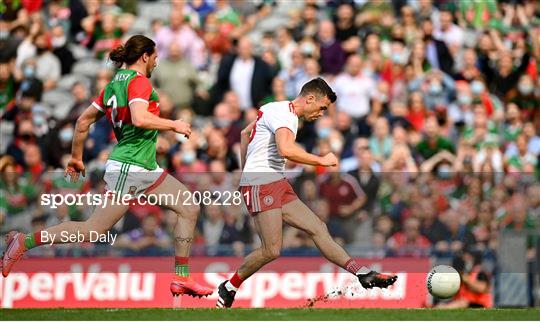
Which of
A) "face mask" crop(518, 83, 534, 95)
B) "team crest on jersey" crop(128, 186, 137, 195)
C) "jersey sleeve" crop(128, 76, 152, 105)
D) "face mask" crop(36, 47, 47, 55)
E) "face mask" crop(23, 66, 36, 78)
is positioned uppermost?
"face mask" crop(36, 47, 47, 55)

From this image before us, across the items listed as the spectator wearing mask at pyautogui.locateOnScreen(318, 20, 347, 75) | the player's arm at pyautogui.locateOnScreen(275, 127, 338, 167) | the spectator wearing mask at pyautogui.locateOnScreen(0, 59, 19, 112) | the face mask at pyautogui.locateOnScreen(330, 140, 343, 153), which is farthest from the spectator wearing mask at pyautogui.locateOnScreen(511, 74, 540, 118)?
the player's arm at pyautogui.locateOnScreen(275, 127, 338, 167)

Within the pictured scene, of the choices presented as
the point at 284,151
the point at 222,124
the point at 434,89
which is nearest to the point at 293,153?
the point at 284,151

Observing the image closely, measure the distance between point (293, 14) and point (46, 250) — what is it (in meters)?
7.64

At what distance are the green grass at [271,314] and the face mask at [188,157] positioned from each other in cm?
591

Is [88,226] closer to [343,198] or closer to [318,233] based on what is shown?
[318,233]

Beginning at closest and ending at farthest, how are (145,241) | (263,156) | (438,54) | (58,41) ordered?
1. (263,156)
2. (145,241)
3. (438,54)
4. (58,41)

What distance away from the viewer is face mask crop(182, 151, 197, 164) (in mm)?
18047

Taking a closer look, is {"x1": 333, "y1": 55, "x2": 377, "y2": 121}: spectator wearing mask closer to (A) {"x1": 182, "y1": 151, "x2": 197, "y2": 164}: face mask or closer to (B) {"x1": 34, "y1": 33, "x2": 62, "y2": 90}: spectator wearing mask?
(A) {"x1": 182, "y1": 151, "x2": 197, "y2": 164}: face mask

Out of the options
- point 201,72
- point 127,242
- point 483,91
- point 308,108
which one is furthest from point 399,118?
point 308,108

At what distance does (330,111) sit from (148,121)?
8.15 m

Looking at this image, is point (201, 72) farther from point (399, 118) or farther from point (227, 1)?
point (399, 118)

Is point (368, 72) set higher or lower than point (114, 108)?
higher

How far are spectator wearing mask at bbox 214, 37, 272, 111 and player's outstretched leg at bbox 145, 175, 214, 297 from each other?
25.6 feet

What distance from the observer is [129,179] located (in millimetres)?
11641
